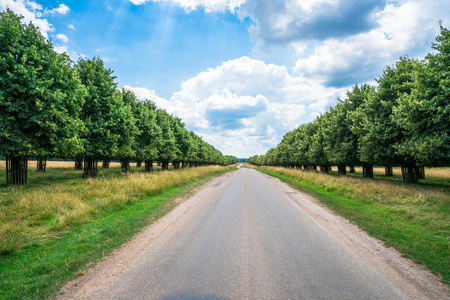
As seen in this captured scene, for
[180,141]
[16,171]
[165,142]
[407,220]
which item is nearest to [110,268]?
[407,220]

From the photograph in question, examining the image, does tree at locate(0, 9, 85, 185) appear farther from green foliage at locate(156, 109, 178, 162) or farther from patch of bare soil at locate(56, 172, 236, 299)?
green foliage at locate(156, 109, 178, 162)

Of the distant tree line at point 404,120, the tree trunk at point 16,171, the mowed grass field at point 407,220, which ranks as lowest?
the mowed grass field at point 407,220

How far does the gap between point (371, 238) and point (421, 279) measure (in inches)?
99.8

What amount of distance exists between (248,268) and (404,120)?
1592 cm

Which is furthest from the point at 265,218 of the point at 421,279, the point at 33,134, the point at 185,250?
the point at 33,134

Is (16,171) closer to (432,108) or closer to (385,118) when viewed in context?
(432,108)

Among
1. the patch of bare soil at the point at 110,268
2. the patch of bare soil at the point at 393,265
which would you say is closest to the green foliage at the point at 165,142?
the patch of bare soil at the point at 110,268

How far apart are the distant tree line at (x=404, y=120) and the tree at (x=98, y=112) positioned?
23463mm

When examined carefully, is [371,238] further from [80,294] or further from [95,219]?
[95,219]

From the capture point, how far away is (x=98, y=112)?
20.4 meters

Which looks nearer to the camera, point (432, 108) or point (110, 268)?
point (110, 268)

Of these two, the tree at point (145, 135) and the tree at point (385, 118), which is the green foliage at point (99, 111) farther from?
the tree at point (385, 118)

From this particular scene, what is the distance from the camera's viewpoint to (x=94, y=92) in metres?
20.0

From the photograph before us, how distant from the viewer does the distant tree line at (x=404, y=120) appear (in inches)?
488
